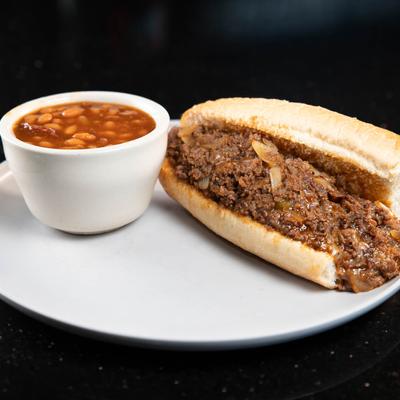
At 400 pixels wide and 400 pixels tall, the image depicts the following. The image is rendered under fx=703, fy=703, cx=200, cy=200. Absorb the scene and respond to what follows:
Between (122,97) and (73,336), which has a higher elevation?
(122,97)

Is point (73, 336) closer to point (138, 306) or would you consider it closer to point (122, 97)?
point (138, 306)

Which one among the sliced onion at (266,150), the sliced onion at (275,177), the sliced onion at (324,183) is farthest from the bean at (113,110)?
the sliced onion at (324,183)

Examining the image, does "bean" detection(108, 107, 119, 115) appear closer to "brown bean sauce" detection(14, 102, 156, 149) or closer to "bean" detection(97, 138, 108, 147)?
"brown bean sauce" detection(14, 102, 156, 149)

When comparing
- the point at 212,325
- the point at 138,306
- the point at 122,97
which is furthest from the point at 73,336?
the point at 122,97

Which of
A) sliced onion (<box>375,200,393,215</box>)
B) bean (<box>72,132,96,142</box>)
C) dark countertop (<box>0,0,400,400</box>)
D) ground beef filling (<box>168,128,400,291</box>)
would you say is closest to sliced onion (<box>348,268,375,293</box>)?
ground beef filling (<box>168,128,400,291</box>)

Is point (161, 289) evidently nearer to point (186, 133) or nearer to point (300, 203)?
point (300, 203)

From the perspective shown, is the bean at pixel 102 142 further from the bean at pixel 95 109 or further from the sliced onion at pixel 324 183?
the sliced onion at pixel 324 183
